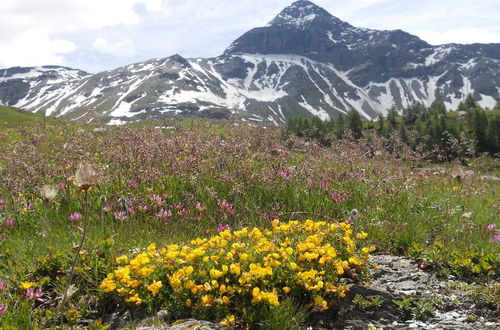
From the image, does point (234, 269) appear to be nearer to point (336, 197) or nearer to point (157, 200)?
point (157, 200)

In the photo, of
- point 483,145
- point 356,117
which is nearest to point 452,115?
point 483,145

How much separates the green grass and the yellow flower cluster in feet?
1.17

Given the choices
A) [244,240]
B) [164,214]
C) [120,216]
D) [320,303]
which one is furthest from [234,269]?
[120,216]

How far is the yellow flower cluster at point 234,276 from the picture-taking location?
4.07 metres

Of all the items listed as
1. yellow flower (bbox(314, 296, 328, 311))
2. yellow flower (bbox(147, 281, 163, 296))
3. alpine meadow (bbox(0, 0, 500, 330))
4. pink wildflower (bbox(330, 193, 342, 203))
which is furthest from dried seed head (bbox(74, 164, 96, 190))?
pink wildflower (bbox(330, 193, 342, 203))

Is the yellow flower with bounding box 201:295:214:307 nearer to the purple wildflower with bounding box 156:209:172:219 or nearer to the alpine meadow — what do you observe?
the alpine meadow

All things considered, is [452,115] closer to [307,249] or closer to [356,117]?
[356,117]

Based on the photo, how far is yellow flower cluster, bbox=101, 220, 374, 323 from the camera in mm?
4070

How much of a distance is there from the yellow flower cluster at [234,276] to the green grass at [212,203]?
355mm

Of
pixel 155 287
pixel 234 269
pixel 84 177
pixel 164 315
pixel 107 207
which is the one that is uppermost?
pixel 84 177

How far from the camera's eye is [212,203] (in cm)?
755

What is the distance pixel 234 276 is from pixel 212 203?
3402mm

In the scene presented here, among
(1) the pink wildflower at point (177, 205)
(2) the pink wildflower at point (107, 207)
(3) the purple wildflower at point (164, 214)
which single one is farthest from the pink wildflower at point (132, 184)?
(3) the purple wildflower at point (164, 214)

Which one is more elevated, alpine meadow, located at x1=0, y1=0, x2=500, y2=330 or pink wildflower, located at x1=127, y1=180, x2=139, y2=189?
pink wildflower, located at x1=127, y1=180, x2=139, y2=189
